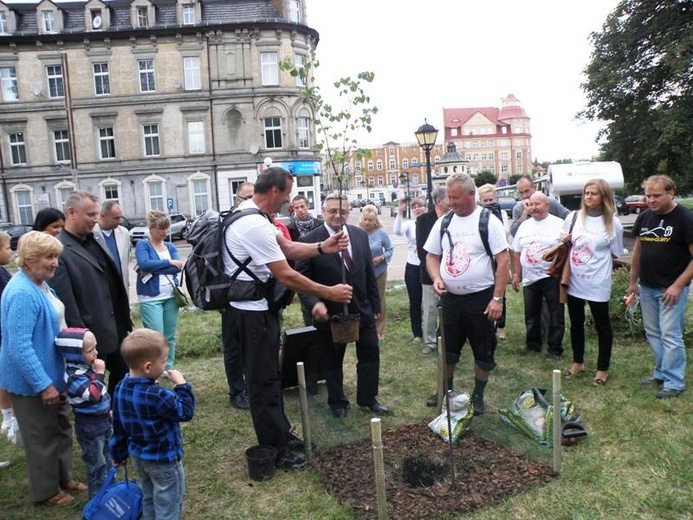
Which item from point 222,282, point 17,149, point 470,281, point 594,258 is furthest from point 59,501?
point 17,149

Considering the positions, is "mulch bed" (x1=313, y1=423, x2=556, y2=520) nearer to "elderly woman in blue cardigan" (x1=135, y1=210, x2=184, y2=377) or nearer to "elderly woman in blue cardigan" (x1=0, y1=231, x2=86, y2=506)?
"elderly woman in blue cardigan" (x1=0, y1=231, x2=86, y2=506)

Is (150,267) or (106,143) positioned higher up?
(106,143)

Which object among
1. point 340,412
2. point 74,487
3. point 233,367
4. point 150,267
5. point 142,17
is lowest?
point 74,487

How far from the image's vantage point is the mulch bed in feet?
11.0

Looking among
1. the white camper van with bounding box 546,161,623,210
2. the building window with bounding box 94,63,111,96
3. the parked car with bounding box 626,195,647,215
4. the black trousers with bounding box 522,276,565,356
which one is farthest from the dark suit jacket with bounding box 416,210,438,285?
the building window with bounding box 94,63,111,96

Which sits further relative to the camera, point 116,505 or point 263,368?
point 263,368

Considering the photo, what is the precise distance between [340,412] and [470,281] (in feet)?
5.11

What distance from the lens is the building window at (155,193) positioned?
34.9 meters

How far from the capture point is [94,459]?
3400 mm

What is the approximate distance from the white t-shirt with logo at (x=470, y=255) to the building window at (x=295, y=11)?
34290 millimetres

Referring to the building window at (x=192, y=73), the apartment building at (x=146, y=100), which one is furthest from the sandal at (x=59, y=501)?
the building window at (x=192, y=73)

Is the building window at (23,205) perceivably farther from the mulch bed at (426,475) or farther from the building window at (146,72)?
the mulch bed at (426,475)

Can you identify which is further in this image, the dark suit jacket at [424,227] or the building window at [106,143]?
the building window at [106,143]

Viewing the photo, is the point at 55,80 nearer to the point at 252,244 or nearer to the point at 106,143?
the point at 106,143
